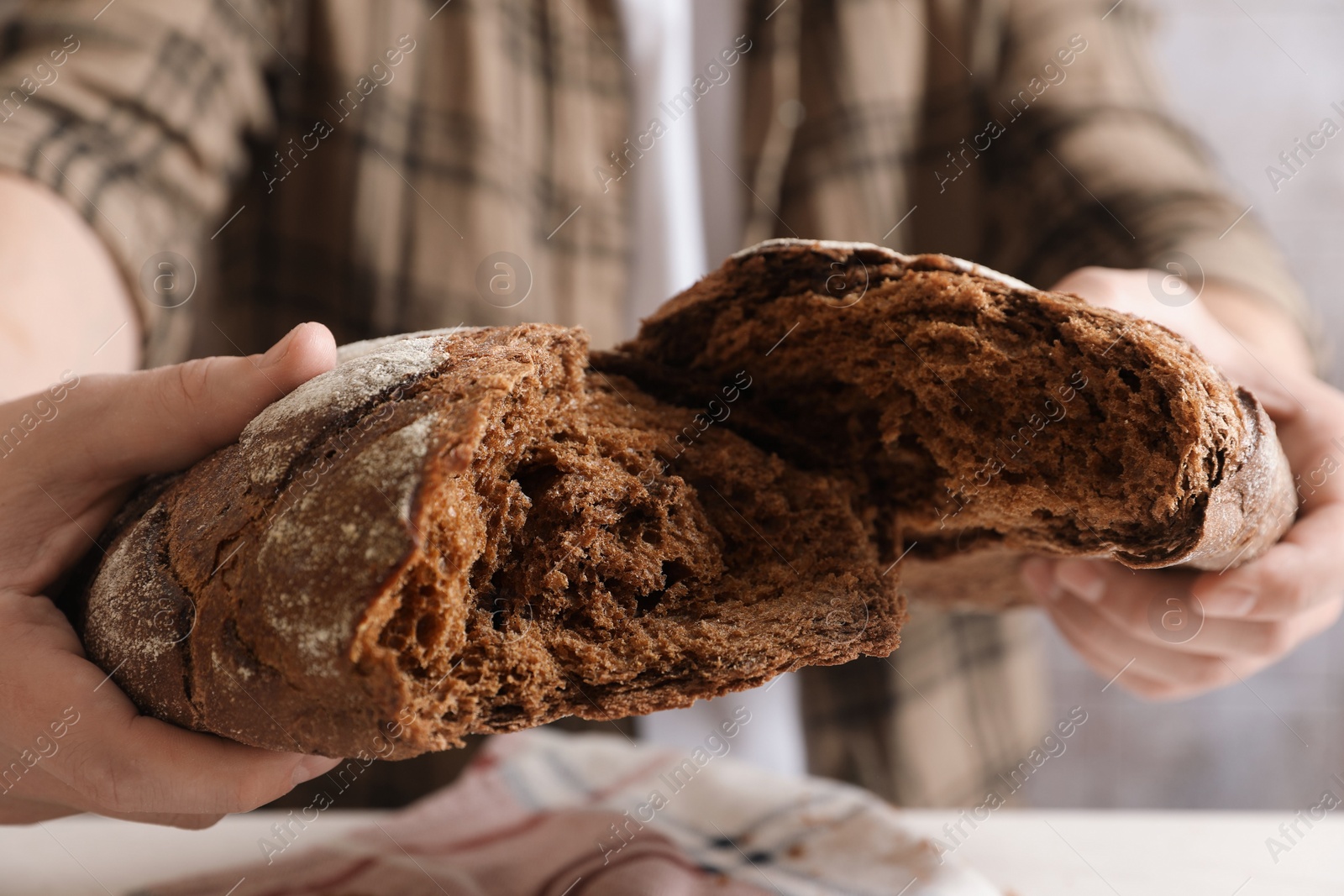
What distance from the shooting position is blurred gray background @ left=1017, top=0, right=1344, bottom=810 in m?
3.77

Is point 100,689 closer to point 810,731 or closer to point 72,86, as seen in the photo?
point 72,86

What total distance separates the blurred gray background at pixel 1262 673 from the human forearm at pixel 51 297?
12.2ft

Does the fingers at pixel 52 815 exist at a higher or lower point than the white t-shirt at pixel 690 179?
lower

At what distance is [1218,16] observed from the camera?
387 centimetres

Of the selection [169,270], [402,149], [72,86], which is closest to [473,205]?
[402,149]

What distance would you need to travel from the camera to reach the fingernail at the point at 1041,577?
5.56 feet

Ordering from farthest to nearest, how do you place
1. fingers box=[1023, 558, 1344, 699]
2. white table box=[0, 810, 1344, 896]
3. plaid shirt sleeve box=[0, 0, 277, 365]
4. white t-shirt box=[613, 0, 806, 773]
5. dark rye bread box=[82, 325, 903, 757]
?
white t-shirt box=[613, 0, 806, 773], plaid shirt sleeve box=[0, 0, 277, 365], white table box=[0, 810, 1344, 896], fingers box=[1023, 558, 1344, 699], dark rye bread box=[82, 325, 903, 757]

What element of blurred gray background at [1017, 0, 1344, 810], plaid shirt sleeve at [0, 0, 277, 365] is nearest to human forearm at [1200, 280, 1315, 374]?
blurred gray background at [1017, 0, 1344, 810]

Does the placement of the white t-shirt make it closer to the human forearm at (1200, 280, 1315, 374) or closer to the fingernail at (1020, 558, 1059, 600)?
the fingernail at (1020, 558, 1059, 600)

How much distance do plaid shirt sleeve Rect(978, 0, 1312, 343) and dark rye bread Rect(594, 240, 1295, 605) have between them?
3.18 ft

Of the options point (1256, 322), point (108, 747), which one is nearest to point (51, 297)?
point (108, 747)

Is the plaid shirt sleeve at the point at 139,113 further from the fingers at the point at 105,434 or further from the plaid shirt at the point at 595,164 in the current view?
the fingers at the point at 105,434

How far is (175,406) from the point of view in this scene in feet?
3.83

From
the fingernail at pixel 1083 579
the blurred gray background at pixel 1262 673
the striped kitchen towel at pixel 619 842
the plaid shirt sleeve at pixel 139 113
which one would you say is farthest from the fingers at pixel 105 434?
the blurred gray background at pixel 1262 673
